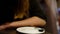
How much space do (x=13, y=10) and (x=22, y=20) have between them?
94 mm

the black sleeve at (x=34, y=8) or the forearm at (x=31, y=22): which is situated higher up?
the black sleeve at (x=34, y=8)

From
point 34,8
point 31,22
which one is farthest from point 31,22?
point 34,8

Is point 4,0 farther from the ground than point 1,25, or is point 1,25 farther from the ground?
point 4,0

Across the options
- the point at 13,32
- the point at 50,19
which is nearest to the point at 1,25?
the point at 13,32

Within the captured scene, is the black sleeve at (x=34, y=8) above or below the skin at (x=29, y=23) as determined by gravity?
above

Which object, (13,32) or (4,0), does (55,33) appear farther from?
(4,0)

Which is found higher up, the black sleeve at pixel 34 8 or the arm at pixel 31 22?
the black sleeve at pixel 34 8

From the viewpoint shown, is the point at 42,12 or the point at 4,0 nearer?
the point at 4,0

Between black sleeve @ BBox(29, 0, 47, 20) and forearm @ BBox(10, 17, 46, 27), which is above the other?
black sleeve @ BBox(29, 0, 47, 20)

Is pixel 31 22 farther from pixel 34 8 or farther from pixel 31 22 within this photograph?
pixel 34 8

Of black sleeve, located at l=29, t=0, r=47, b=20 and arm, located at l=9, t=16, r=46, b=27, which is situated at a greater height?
black sleeve, located at l=29, t=0, r=47, b=20

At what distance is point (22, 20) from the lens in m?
0.83

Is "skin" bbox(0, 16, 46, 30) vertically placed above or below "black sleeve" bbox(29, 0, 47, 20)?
below

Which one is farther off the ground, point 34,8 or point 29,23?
point 34,8
